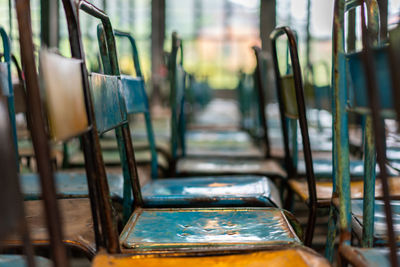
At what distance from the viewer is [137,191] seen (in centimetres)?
116

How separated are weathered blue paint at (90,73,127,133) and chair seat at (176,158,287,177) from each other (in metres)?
0.64

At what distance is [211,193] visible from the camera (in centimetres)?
126

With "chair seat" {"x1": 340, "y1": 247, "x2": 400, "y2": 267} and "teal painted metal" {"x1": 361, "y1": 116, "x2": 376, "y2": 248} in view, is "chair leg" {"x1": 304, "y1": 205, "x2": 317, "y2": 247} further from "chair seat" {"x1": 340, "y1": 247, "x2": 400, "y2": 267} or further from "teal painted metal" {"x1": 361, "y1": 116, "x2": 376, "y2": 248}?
"chair seat" {"x1": 340, "y1": 247, "x2": 400, "y2": 267}

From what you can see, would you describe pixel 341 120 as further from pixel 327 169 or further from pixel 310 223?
pixel 327 169

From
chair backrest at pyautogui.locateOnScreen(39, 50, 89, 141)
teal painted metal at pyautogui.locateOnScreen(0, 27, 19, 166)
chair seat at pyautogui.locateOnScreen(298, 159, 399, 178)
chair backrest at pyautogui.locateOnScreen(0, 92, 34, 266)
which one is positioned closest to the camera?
chair backrest at pyautogui.locateOnScreen(0, 92, 34, 266)

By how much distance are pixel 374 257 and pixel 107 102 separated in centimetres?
59

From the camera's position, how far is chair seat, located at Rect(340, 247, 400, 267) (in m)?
0.73

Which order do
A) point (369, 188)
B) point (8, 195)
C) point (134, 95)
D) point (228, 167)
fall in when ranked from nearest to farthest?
point (8, 195)
point (369, 188)
point (134, 95)
point (228, 167)

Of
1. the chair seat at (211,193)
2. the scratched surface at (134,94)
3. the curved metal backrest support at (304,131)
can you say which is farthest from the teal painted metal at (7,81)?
the curved metal backrest support at (304,131)

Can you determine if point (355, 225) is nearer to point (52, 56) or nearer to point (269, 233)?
point (269, 233)

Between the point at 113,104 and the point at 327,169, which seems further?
the point at 327,169

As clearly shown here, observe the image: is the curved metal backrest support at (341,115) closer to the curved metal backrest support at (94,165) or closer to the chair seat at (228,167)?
the curved metal backrest support at (94,165)

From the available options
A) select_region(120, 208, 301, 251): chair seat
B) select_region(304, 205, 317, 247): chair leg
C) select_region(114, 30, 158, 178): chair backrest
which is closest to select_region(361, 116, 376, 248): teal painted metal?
select_region(120, 208, 301, 251): chair seat

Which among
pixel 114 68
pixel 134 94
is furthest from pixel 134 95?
pixel 114 68
